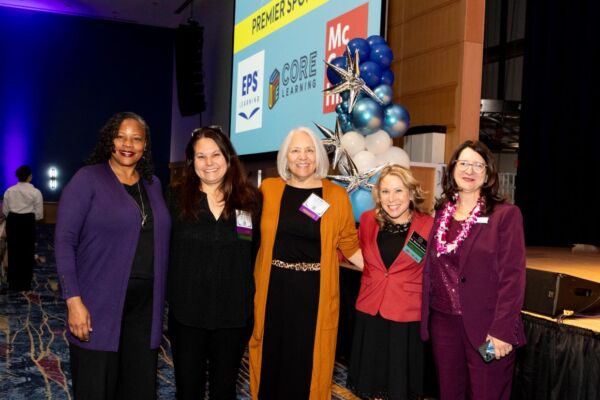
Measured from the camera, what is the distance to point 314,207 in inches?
96.6

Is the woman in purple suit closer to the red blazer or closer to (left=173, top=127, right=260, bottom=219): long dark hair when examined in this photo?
the red blazer

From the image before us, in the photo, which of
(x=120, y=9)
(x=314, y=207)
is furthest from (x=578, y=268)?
(x=120, y=9)

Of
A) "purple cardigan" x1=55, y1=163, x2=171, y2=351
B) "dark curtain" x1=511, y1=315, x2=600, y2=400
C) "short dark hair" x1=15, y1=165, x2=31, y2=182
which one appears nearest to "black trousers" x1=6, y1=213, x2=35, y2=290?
"short dark hair" x1=15, y1=165, x2=31, y2=182

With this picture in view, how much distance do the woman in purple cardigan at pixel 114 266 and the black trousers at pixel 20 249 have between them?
4500mm

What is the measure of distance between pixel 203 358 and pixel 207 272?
1.07 feet

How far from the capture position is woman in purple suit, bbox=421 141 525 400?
2025mm

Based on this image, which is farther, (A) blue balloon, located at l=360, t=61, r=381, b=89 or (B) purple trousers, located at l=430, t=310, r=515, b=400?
(A) blue balloon, located at l=360, t=61, r=381, b=89

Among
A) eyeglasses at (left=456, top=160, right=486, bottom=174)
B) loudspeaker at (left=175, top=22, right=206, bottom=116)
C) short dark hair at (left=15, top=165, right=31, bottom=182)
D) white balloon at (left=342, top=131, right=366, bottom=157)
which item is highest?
loudspeaker at (left=175, top=22, right=206, bottom=116)

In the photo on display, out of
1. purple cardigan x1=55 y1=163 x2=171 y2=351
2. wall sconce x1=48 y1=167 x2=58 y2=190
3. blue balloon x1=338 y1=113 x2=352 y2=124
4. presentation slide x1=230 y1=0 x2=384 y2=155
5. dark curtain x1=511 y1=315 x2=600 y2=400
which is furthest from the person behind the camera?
wall sconce x1=48 y1=167 x2=58 y2=190

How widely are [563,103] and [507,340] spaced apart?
4.75 meters

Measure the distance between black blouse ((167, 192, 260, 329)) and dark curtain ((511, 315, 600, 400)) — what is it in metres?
1.23

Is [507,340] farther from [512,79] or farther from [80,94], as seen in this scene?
[80,94]

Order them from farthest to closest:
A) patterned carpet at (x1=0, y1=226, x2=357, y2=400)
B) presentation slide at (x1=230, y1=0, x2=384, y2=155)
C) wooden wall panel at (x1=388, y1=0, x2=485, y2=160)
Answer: presentation slide at (x1=230, y1=0, x2=384, y2=155), wooden wall panel at (x1=388, y1=0, x2=485, y2=160), patterned carpet at (x1=0, y1=226, x2=357, y2=400)

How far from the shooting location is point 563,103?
605 centimetres
